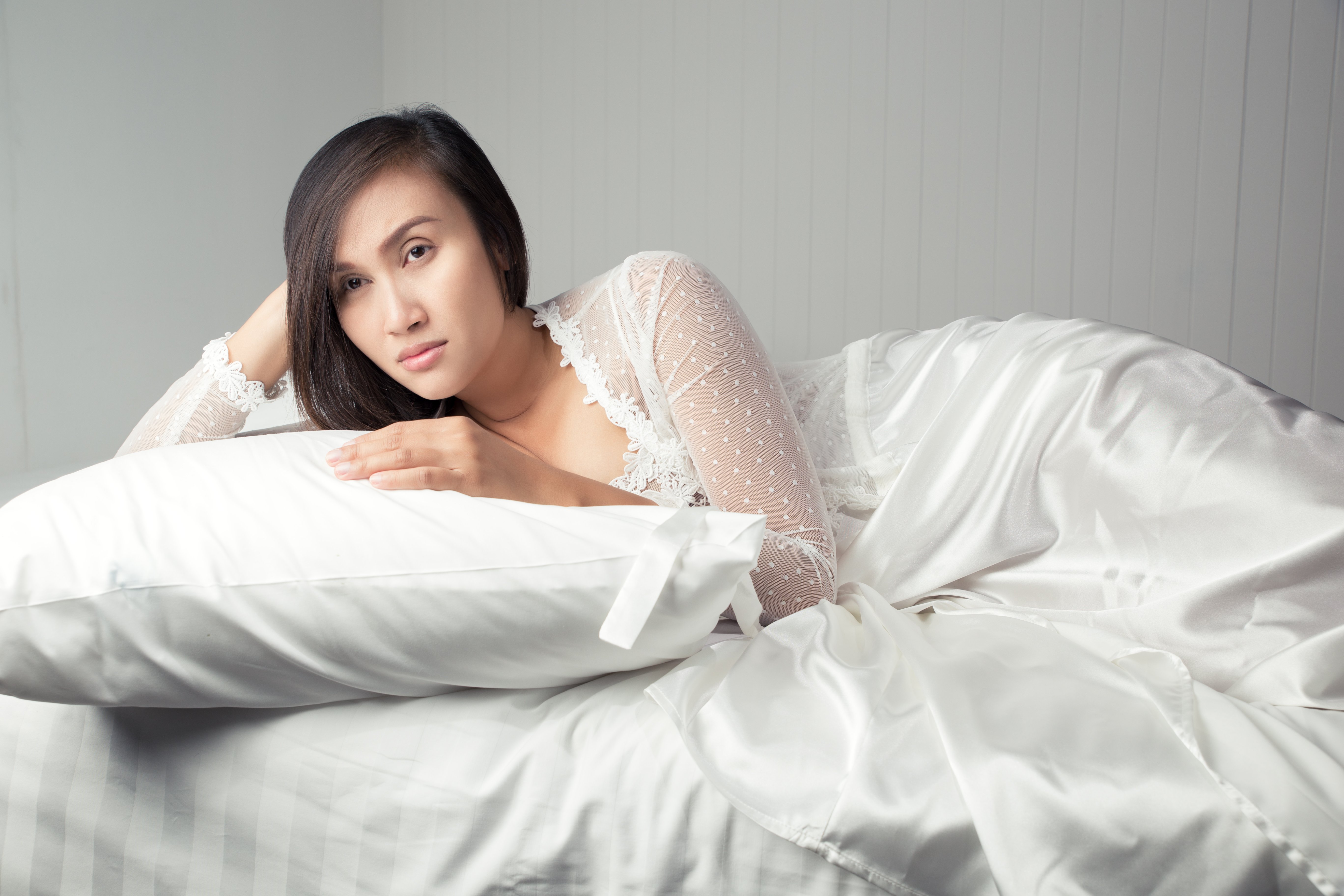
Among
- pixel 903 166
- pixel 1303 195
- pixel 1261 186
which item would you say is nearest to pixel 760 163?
pixel 903 166

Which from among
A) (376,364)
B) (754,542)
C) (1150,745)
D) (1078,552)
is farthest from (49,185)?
(1150,745)

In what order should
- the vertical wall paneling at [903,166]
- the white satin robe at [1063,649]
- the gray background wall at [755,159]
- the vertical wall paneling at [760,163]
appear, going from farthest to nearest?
the vertical wall paneling at [760,163]
the vertical wall paneling at [903,166]
the gray background wall at [755,159]
the white satin robe at [1063,649]

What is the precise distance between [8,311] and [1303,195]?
361cm

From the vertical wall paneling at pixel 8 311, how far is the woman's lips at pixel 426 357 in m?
1.39

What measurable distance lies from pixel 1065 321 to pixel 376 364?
1.02m

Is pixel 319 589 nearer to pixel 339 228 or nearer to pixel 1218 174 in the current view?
pixel 339 228

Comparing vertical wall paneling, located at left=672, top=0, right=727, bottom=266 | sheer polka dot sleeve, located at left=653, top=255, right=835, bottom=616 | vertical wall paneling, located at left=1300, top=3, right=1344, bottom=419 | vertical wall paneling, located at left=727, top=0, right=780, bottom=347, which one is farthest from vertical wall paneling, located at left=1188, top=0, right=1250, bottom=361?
sheer polka dot sleeve, located at left=653, top=255, right=835, bottom=616

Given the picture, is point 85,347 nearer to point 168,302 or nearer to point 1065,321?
point 168,302

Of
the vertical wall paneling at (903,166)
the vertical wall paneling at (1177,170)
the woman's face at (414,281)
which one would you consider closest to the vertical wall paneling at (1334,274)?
the vertical wall paneling at (1177,170)

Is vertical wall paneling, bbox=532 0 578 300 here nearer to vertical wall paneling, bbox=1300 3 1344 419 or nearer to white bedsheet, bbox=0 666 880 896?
vertical wall paneling, bbox=1300 3 1344 419

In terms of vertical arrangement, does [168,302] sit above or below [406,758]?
above

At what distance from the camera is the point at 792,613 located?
1011 mm

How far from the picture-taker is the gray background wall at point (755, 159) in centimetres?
213

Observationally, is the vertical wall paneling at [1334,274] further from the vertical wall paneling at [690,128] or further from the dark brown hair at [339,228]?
the dark brown hair at [339,228]
